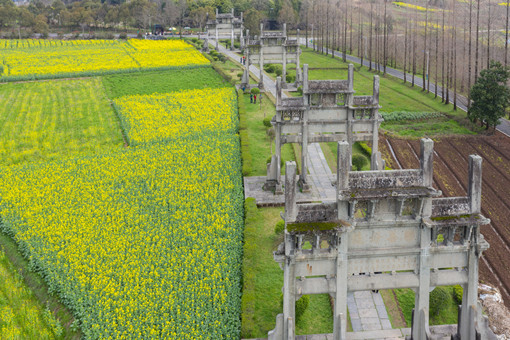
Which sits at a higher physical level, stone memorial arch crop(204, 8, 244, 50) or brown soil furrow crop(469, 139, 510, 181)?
stone memorial arch crop(204, 8, 244, 50)

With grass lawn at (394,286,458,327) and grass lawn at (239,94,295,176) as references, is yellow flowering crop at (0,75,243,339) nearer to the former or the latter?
grass lawn at (239,94,295,176)

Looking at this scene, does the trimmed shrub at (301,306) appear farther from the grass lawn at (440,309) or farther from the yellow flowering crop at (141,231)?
the grass lawn at (440,309)

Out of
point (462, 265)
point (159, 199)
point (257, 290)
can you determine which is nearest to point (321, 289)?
point (462, 265)

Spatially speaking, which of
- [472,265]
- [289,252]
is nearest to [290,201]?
[289,252]

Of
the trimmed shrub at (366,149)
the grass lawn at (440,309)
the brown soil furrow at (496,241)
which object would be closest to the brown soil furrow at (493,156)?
the brown soil furrow at (496,241)

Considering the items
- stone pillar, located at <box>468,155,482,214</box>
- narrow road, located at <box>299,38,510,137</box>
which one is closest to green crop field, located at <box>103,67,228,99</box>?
narrow road, located at <box>299,38,510,137</box>
